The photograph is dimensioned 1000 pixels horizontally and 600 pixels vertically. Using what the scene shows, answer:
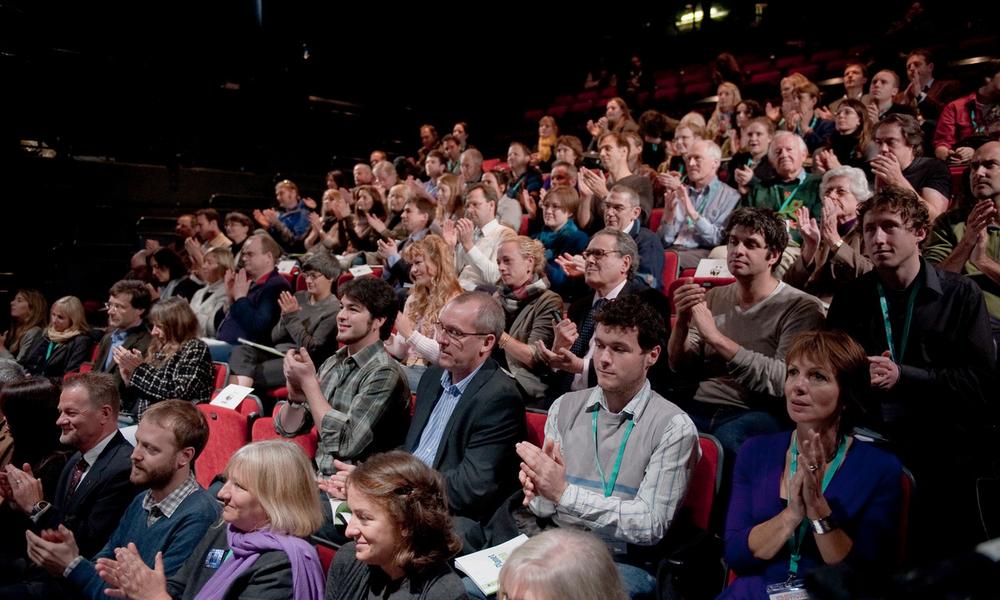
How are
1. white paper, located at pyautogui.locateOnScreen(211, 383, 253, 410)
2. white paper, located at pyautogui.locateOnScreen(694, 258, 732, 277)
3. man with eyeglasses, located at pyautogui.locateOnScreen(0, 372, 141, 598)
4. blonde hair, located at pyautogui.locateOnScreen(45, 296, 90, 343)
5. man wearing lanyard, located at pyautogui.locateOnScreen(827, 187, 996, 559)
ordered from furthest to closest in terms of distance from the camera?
blonde hair, located at pyautogui.locateOnScreen(45, 296, 90, 343)
white paper, located at pyautogui.locateOnScreen(694, 258, 732, 277)
white paper, located at pyautogui.locateOnScreen(211, 383, 253, 410)
man with eyeglasses, located at pyautogui.locateOnScreen(0, 372, 141, 598)
man wearing lanyard, located at pyautogui.locateOnScreen(827, 187, 996, 559)

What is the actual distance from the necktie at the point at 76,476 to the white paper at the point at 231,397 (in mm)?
655

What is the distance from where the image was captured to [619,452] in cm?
221

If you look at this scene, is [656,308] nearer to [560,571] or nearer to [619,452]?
[619,452]

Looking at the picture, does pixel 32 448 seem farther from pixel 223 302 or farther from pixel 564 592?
pixel 564 592

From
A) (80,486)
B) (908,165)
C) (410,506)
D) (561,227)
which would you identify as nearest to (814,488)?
(410,506)

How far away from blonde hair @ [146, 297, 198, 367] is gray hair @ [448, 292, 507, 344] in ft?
6.54

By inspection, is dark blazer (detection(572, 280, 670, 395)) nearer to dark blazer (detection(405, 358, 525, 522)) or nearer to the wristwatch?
dark blazer (detection(405, 358, 525, 522))

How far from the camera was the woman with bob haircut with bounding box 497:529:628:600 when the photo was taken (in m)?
1.39

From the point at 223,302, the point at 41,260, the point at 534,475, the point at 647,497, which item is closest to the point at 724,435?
the point at 647,497

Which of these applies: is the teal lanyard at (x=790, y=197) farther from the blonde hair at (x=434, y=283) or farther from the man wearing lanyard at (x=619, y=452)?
the man wearing lanyard at (x=619, y=452)

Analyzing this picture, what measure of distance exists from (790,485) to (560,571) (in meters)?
0.72

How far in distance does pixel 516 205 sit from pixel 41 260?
15.5 ft

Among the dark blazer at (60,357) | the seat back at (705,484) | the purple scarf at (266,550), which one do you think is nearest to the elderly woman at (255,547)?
the purple scarf at (266,550)

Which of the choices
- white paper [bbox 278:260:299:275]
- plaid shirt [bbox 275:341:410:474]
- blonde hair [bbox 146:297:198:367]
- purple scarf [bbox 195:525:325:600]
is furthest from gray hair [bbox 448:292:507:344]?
white paper [bbox 278:260:299:275]
